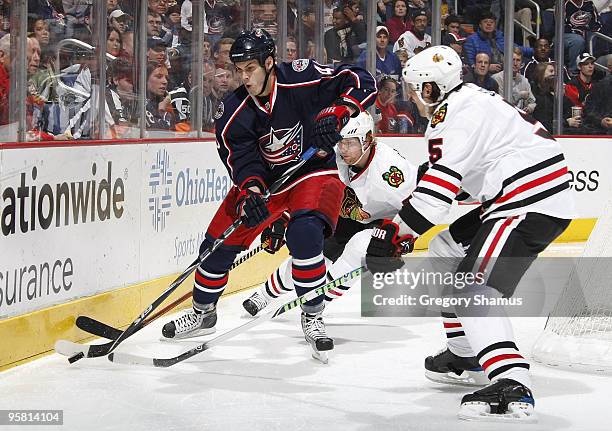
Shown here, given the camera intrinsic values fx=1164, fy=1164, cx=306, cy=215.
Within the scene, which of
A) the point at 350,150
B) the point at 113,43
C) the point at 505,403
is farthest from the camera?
the point at 113,43

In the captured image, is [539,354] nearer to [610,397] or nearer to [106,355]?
[610,397]

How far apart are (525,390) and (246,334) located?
178cm

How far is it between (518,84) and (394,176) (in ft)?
13.1

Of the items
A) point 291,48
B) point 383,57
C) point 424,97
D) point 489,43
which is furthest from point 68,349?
point 489,43

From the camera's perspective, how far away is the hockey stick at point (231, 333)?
3645mm

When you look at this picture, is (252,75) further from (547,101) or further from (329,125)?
(547,101)

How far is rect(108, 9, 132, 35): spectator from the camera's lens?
15.9ft

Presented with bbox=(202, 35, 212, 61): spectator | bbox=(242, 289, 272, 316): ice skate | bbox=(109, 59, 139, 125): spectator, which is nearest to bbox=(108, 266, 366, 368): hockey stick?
bbox=(242, 289, 272, 316): ice skate

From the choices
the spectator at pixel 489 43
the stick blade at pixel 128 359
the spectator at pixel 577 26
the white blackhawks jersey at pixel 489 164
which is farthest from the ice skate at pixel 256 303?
the spectator at pixel 577 26

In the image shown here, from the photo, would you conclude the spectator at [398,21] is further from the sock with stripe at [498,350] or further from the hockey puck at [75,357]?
the sock with stripe at [498,350]

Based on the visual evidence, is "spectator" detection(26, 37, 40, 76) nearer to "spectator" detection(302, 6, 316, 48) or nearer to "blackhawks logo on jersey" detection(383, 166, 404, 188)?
"blackhawks logo on jersey" detection(383, 166, 404, 188)

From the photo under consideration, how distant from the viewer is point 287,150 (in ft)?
14.2

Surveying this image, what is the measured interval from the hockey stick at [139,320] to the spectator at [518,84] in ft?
14.5

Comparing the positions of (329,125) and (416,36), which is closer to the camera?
(329,125)
